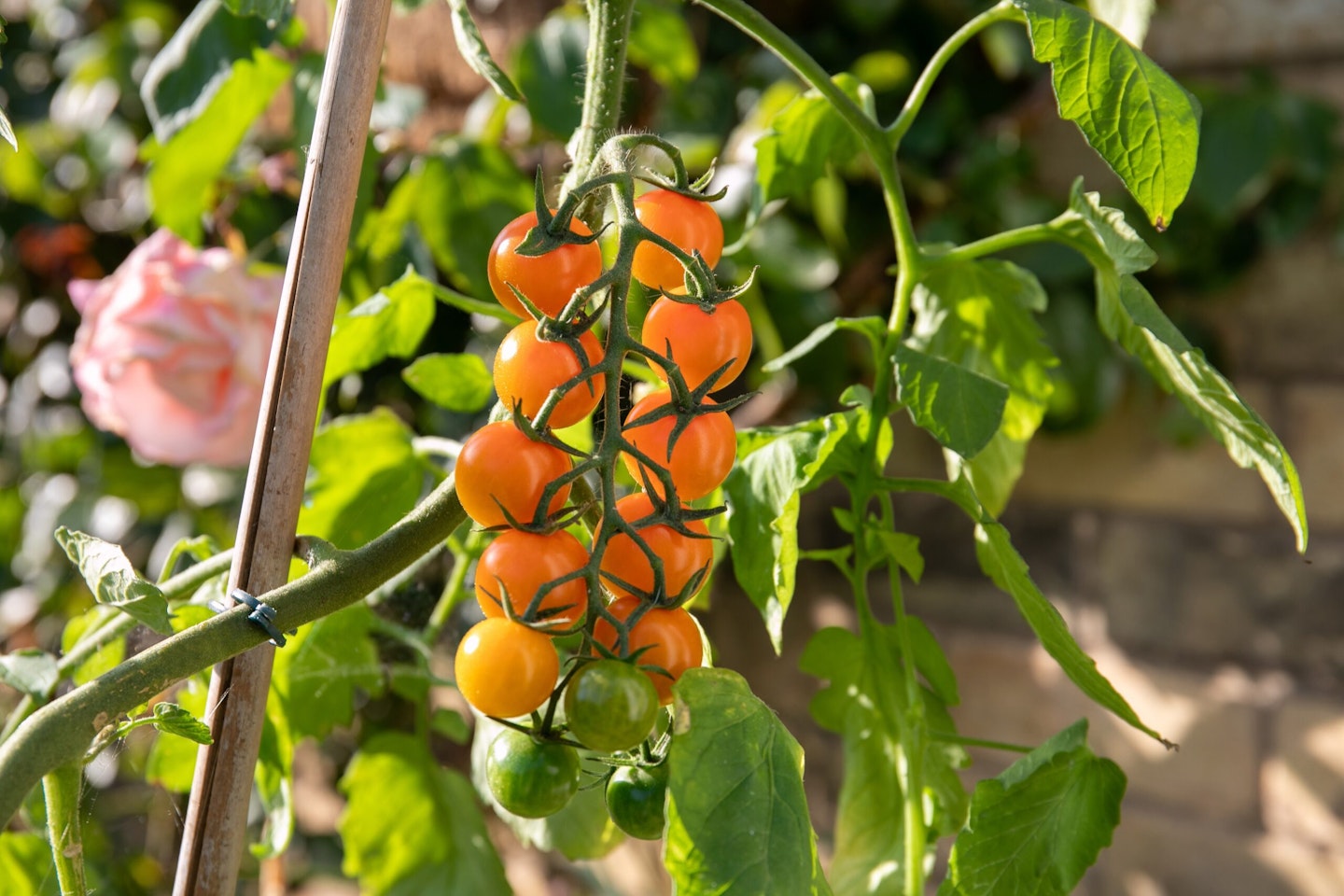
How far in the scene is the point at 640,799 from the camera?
0.93ft

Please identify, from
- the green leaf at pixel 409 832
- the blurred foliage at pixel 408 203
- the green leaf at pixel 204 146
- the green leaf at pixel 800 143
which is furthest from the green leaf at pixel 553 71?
the green leaf at pixel 409 832

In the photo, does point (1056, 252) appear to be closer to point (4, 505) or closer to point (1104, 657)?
point (1104, 657)

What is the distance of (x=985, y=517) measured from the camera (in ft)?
1.15

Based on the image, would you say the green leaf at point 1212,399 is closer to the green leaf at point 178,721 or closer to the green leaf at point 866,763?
the green leaf at point 866,763

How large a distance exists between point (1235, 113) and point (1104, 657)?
427mm

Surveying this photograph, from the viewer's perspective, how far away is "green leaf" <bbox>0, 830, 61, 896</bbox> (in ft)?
1.41

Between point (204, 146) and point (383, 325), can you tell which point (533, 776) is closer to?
point (383, 325)

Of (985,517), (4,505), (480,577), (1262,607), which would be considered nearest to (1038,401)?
(985,517)

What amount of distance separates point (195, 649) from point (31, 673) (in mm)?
181

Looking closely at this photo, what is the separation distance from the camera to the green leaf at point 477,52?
0.36m

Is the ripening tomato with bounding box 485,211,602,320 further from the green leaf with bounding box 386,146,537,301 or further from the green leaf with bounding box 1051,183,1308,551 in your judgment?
the green leaf with bounding box 386,146,537,301

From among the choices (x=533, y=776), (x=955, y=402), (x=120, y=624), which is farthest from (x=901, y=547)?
(x=120, y=624)

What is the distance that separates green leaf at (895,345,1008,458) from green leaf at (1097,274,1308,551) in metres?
0.05

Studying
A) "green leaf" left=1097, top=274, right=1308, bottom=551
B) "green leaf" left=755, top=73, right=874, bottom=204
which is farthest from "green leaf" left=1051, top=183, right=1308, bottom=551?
"green leaf" left=755, top=73, right=874, bottom=204
